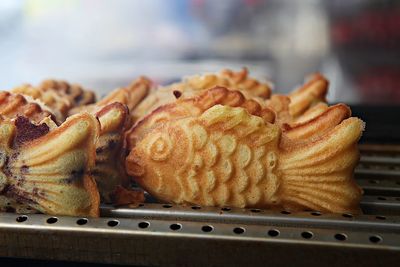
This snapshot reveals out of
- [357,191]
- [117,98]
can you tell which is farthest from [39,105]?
[357,191]

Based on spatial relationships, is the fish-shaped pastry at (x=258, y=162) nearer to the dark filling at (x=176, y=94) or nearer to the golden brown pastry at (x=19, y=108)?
the dark filling at (x=176, y=94)

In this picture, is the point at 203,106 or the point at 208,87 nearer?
the point at 203,106

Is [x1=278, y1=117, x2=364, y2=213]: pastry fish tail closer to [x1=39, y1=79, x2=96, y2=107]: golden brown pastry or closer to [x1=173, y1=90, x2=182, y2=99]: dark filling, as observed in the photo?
[x1=173, y1=90, x2=182, y2=99]: dark filling

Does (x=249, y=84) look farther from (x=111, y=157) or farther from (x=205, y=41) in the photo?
(x=205, y=41)

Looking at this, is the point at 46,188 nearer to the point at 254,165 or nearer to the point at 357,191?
the point at 254,165

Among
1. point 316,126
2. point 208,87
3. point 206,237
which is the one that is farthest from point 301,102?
point 206,237

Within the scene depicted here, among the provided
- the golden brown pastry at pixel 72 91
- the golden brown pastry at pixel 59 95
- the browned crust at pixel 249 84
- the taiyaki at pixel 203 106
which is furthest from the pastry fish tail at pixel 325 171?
the golden brown pastry at pixel 72 91
